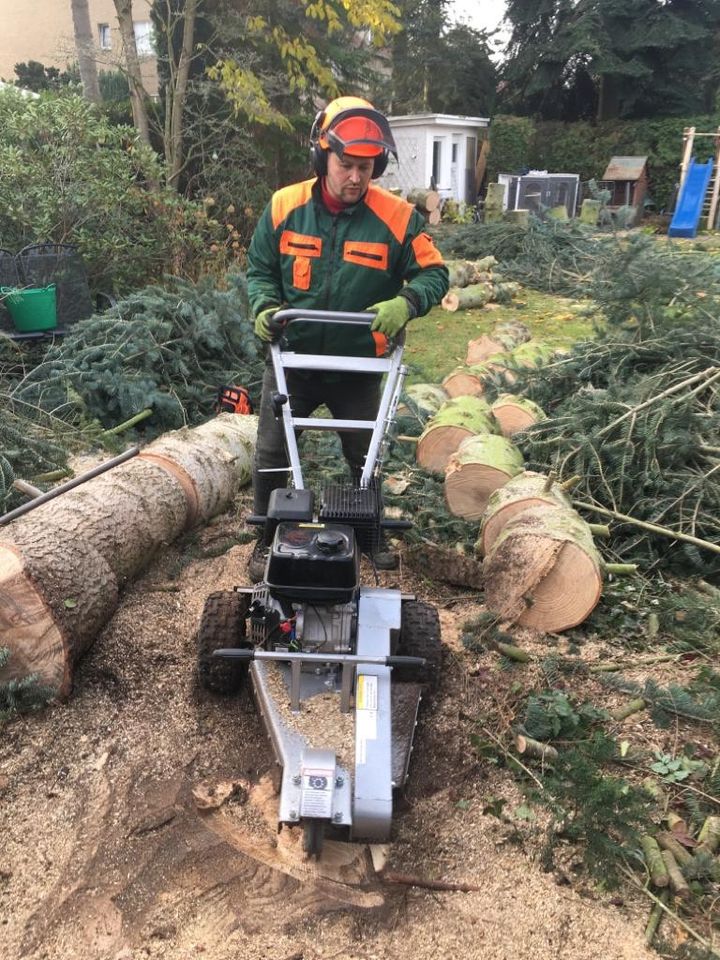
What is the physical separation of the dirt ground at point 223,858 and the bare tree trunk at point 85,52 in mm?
10960

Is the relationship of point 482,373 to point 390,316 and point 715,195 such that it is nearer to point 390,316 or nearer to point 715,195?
point 390,316

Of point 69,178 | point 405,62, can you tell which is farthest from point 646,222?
point 69,178

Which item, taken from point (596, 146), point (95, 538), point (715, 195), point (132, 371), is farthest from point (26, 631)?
point (596, 146)

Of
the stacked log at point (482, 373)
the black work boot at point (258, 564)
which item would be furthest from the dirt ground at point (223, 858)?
the stacked log at point (482, 373)

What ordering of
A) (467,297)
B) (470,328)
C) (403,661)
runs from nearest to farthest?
(403,661) < (470,328) < (467,297)

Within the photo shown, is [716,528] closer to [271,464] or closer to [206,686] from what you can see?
[271,464]

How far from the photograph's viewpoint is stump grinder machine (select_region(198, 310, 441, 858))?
248cm

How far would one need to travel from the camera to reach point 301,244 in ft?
11.3

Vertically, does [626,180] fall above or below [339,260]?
below

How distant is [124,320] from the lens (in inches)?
257

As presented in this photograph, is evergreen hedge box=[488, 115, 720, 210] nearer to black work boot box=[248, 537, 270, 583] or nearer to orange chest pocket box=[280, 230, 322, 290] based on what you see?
orange chest pocket box=[280, 230, 322, 290]

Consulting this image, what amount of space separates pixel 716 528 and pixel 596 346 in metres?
1.84

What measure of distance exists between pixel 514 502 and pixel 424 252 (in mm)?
1322

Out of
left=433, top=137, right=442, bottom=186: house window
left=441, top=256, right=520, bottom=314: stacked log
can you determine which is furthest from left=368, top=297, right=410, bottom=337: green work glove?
left=433, top=137, right=442, bottom=186: house window
